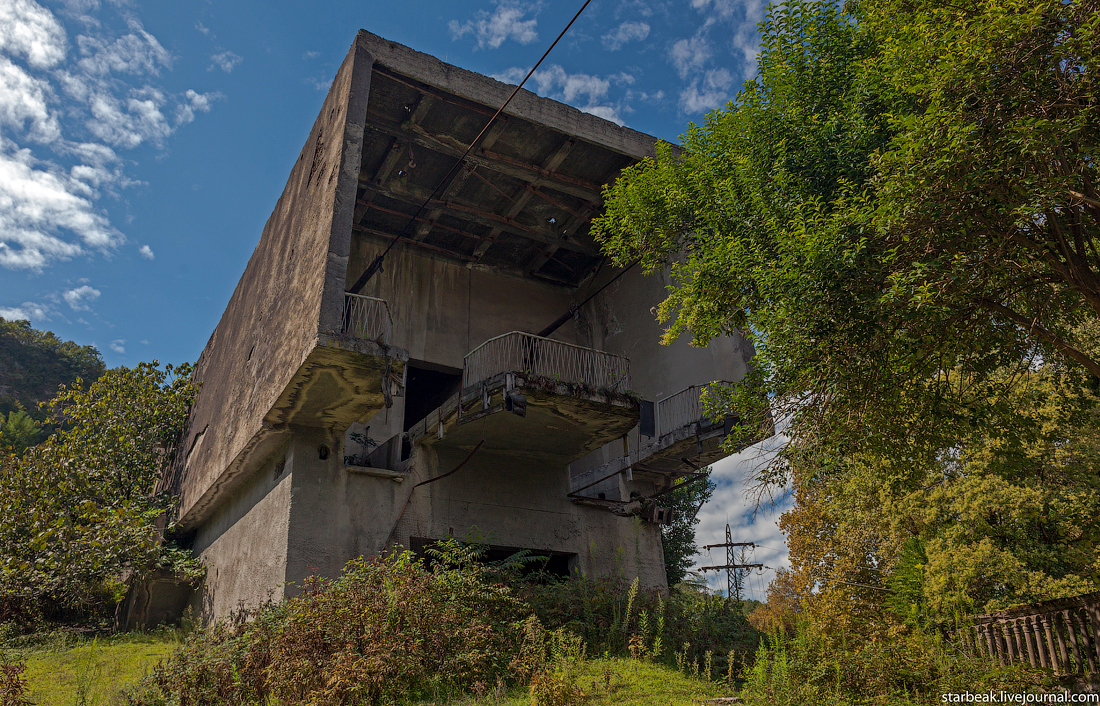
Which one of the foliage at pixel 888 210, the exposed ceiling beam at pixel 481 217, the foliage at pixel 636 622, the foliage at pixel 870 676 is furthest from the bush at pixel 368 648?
the exposed ceiling beam at pixel 481 217

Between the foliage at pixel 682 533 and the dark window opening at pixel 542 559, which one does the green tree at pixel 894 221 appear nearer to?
the dark window opening at pixel 542 559

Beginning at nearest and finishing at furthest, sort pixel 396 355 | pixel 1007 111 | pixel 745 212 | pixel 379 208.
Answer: pixel 1007 111
pixel 745 212
pixel 396 355
pixel 379 208

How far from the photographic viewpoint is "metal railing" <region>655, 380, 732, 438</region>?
13.4m

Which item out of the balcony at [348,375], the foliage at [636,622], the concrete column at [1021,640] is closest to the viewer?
the concrete column at [1021,640]

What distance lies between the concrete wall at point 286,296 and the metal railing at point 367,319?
22.4 inches

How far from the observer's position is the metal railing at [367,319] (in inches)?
416

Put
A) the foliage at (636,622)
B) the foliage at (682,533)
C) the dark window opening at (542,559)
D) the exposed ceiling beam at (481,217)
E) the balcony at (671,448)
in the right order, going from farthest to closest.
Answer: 1. the foliage at (682,533)
2. the exposed ceiling beam at (481,217)
3. the dark window opening at (542,559)
4. the balcony at (671,448)
5. the foliage at (636,622)

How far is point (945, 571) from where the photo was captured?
649 inches

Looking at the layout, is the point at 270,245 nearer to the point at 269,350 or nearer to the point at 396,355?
the point at 269,350

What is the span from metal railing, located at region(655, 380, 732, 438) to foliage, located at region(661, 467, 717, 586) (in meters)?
15.4

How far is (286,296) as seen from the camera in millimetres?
12148

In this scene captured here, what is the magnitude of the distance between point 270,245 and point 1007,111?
1408 cm

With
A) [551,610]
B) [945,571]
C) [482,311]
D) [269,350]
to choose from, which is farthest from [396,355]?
[945,571]

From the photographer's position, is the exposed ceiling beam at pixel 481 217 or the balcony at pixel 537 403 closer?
the balcony at pixel 537 403
